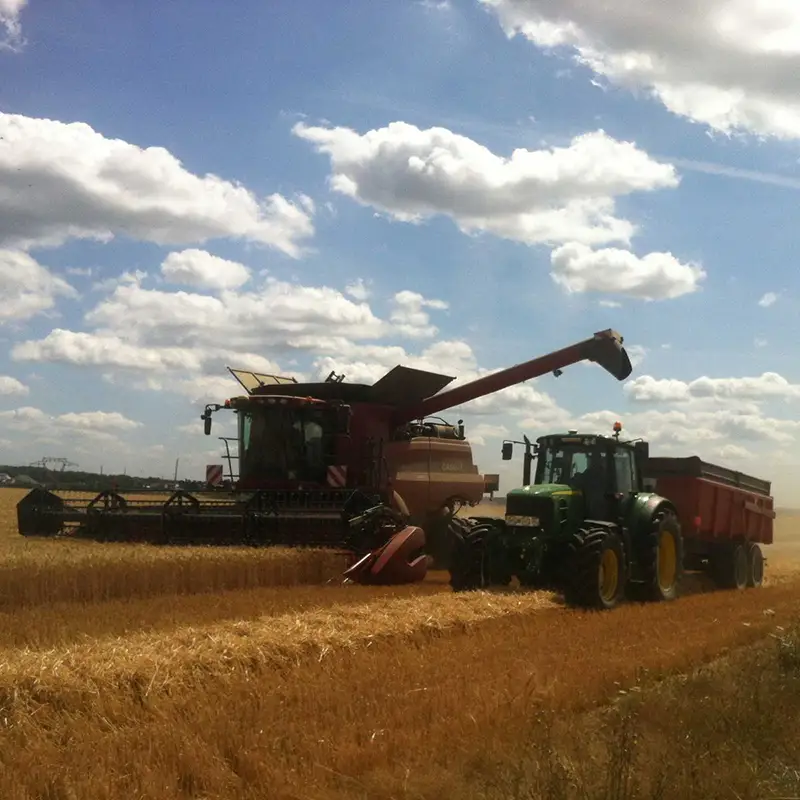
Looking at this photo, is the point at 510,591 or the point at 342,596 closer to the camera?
the point at 342,596

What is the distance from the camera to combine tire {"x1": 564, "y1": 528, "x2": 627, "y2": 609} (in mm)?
11375

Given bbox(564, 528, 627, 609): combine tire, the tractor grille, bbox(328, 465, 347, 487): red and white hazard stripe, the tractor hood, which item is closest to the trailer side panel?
the tractor hood

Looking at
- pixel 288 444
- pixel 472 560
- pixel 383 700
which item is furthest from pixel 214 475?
pixel 383 700

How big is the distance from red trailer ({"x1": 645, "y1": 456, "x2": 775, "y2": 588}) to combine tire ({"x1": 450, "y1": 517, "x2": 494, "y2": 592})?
9.67 ft

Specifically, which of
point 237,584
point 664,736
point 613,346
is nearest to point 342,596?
point 237,584

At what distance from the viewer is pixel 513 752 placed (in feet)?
16.6

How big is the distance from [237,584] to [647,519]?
5.25 meters

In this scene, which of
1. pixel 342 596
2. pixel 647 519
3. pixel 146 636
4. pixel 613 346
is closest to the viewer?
pixel 146 636

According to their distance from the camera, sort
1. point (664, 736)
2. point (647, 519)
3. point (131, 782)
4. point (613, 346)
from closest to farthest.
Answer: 1. point (131, 782)
2. point (664, 736)
3. point (647, 519)
4. point (613, 346)

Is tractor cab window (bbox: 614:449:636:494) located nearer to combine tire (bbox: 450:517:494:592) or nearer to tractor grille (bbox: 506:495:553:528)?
tractor grille (bbox: 506:495:553:528)

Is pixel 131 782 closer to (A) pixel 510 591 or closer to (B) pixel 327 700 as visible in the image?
(B) pixel 327 700

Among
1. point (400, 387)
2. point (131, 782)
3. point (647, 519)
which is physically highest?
point (400, 387)

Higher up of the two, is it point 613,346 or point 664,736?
point 613,346

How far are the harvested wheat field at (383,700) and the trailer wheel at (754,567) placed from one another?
243 inches
